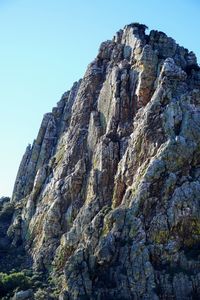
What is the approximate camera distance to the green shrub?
75.1 metres

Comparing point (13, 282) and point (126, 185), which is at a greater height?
point (126, 185)

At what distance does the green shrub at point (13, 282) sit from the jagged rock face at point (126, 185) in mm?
4635

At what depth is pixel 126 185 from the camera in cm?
7575

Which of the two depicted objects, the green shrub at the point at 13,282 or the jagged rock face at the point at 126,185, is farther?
the green shrub at the point at 13,282

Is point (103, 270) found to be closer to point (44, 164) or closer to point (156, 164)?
point (156, 164)

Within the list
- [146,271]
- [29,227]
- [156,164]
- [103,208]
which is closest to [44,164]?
[29,227]

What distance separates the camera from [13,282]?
76.6 m

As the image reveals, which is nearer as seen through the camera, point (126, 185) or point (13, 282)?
point (126, 185)

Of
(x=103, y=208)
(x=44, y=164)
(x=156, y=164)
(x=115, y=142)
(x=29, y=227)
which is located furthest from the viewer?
(x=44, y=164)

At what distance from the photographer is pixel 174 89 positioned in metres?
78.4

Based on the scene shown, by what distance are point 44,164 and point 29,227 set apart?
2094 cm

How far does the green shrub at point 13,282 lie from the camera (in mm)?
75062

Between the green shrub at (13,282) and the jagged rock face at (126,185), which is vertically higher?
the jagged rock face at (126,185)

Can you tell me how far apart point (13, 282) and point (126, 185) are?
23.1 metres
